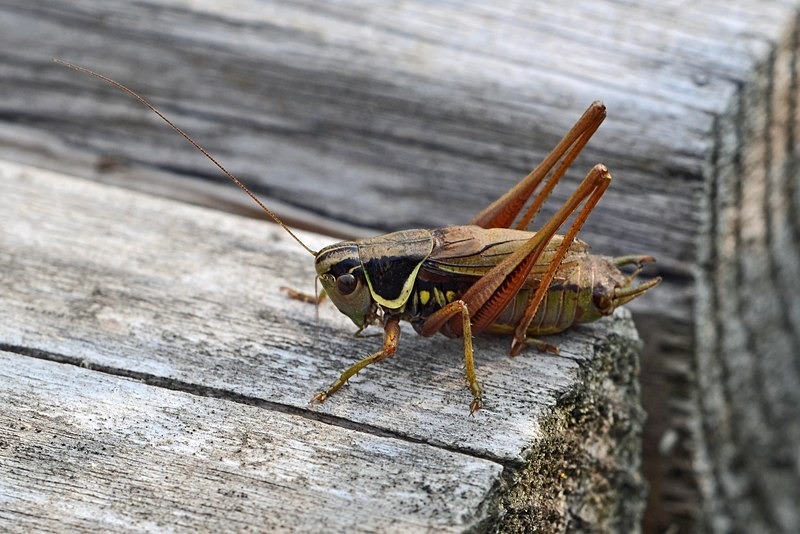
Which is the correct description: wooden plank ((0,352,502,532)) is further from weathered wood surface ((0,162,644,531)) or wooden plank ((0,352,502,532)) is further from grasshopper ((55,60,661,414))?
grasshopper ((55,60,661,414))

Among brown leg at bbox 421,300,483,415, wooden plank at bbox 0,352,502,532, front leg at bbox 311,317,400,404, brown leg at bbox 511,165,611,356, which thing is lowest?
wooden plank at bbox 0,352,502,532

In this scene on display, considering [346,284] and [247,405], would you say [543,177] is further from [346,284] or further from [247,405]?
[247,405]

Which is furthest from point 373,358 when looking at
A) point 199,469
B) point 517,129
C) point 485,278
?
point 517,129

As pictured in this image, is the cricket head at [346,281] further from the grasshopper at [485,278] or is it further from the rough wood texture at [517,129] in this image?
the rough wood texture at [517,129]

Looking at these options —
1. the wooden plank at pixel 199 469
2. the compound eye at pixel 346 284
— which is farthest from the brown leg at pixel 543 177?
the wooden plank at pixel 199 469

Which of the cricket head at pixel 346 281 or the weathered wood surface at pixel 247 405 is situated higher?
the cricket head at pixel 346 281

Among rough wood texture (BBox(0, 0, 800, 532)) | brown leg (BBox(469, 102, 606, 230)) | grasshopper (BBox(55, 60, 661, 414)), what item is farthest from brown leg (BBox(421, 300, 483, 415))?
rough wood texture (BBox(0, 0, 800, 532))

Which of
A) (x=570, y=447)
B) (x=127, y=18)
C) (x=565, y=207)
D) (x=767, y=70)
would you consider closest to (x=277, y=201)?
(x=127, y=18)
